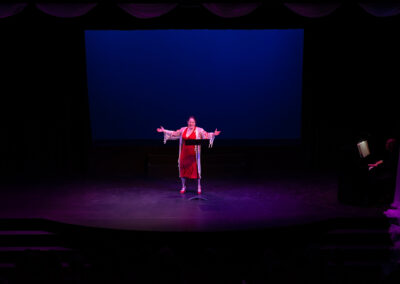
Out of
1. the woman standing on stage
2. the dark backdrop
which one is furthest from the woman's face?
the dark backdrop

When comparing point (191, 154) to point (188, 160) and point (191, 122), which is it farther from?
point (191, 122)

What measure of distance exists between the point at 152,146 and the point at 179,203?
2399mm

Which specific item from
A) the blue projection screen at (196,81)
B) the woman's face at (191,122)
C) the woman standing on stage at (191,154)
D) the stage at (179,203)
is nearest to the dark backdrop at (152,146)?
the blue projection screen at (196,81)

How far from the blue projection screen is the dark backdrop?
304mm

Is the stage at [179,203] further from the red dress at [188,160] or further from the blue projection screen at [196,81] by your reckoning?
the blue projection screen at [196,81]

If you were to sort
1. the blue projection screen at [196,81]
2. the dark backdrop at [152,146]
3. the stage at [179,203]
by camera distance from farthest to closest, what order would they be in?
the blue projection screen at [196,81], the dark backdrop at [152,146], the stage at [179,203]

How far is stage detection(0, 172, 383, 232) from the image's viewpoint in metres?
5.25

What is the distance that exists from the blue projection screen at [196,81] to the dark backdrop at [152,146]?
304mm

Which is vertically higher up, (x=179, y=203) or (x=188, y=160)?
(x=188, y=160)

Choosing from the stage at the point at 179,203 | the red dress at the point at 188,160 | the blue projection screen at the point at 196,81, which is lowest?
the stage at the point at 179,203

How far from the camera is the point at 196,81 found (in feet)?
27.3

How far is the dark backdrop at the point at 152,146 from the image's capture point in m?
7.80

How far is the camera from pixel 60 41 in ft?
26.2

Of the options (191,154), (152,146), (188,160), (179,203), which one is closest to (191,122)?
(191,154)
